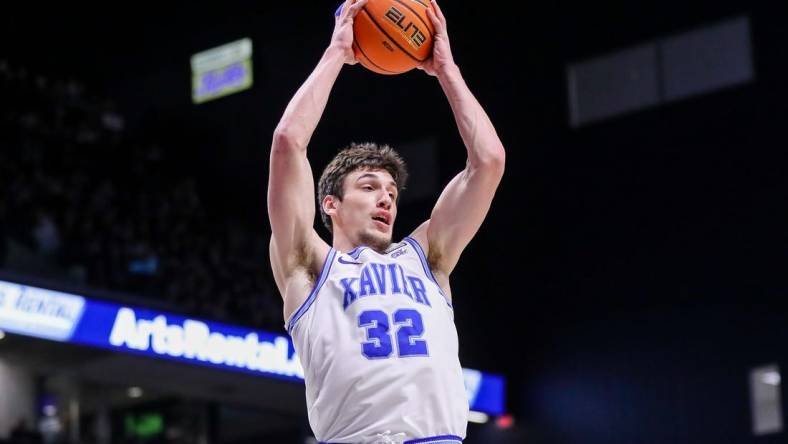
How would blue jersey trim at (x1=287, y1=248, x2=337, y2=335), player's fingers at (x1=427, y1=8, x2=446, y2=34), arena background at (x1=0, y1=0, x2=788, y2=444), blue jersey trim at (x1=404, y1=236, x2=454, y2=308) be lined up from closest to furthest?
blue jersey trim at (x1=287, y1=248, x2=337, y2=335) < blue jersey trim at (x1=404, y1=236, x2=454, y2=308) < player's fingers at (x1=427, y1=8, x2=446, y2=34) < arena background at (x1=0, y1=0, x2=788, y2=444)

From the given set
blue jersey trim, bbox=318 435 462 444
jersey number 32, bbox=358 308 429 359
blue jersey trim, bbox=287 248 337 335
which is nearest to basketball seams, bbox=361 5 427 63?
blue jersey trim, bbox=287 248 337 335

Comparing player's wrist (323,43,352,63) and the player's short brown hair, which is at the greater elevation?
player's wrist (323,43,352,63)

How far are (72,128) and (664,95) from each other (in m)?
7.79

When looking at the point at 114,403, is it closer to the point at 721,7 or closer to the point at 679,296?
the point at 679,296

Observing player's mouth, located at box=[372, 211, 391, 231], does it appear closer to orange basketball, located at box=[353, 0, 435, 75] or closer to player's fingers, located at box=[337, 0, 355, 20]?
orange basketball, located at box=[353, 0, 435, 75]

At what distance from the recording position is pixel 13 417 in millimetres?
13820

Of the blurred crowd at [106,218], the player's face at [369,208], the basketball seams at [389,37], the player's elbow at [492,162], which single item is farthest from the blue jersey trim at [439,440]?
the blurred crowd at [106,218]

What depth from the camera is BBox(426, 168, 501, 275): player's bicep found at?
4.19 m

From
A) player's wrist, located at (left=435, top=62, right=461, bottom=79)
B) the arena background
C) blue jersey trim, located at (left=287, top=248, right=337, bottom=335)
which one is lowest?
blue jersey trim, located at (left=287, top=248, right=337, bottom=335)

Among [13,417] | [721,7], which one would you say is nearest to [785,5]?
[721,7]

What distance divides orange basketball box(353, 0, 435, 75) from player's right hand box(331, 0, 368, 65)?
4 centimetres

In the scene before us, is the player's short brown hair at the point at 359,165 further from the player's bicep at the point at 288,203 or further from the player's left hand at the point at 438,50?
the player's left hand at the point at 438,50

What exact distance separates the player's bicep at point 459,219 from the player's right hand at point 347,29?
0.59 meters

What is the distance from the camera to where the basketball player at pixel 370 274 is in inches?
147
